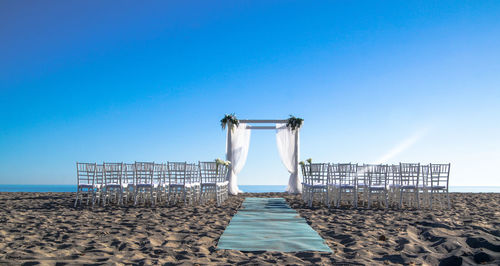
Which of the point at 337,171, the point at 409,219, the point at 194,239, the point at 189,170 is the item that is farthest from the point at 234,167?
the point at 194,239

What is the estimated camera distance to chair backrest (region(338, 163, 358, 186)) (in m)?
7.93

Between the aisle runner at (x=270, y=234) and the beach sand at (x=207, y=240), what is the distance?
0.15 metres

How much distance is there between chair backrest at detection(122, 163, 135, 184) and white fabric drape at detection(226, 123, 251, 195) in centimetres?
355

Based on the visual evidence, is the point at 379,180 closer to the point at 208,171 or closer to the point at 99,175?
the point at 208,171

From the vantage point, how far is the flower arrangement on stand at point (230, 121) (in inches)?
457

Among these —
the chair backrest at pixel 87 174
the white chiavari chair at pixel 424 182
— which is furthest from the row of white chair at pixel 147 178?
the white chiavari chair at pixel 424 182

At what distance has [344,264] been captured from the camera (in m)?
2.98

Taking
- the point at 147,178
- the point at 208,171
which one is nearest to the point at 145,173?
the point at 147,178

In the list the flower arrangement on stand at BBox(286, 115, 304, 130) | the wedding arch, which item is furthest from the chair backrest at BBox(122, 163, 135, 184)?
the flower arrangement on stand at BBox(286, 115, 304, 130)

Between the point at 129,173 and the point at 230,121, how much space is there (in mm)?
4125

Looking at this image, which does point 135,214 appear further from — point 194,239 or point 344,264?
point 344,264

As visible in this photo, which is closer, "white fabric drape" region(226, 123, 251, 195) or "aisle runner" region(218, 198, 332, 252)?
"aisle runner" region(218, 198, 332, 252)

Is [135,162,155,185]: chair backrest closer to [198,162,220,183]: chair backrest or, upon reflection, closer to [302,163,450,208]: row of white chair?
[198,162,220,183]: chair backrest

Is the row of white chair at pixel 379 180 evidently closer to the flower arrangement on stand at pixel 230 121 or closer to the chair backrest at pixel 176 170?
the chair backrest at pixel 176 170
